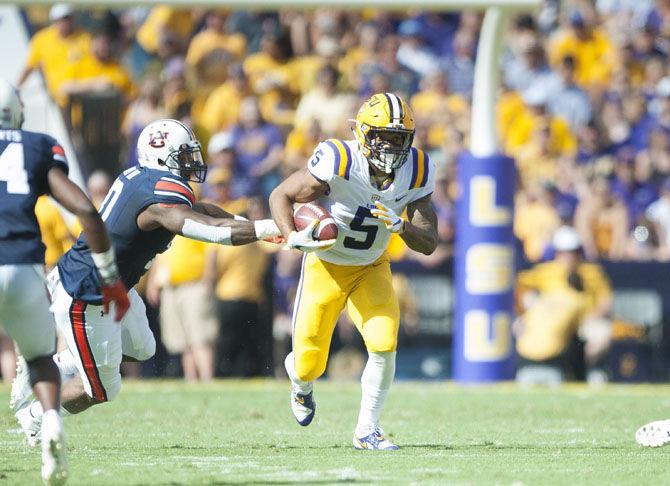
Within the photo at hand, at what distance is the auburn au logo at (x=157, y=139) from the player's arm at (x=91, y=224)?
4.38 feet

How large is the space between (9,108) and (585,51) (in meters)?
9.36

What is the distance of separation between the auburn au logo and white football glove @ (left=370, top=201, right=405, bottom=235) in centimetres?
111

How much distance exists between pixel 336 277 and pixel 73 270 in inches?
53.1

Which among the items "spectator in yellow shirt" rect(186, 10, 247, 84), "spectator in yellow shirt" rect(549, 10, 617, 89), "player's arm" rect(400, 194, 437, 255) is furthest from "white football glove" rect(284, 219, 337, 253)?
"spectator in yellow shirt" rect(549, 10, 617, 89)

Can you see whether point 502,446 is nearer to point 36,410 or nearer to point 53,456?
point 36,410

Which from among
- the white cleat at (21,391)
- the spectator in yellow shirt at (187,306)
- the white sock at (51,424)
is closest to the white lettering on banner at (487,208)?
the spectator in yellow shirt at (187,306)

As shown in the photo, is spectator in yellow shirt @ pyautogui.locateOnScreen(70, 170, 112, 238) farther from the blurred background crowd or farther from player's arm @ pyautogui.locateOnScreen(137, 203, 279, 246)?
player's arm @ pyautogui.locateOnScreen(137, 203, 279, 246)

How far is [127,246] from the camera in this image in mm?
6289

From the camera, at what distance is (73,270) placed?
632cm

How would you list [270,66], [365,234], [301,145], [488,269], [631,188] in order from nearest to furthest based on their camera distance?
[365,234]
[488,269]
[301,145]
[631,188]
[270,66]

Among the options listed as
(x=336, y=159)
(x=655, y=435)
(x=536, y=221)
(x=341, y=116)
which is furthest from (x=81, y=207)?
(x=341, y=116)

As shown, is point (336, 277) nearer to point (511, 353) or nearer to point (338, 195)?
point (338, 195)

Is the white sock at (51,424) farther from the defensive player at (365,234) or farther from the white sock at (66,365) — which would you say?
the defensive player at (365,234)

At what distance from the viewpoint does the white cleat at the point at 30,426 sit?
6320 millimetres
